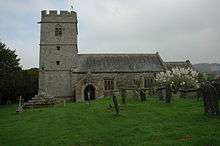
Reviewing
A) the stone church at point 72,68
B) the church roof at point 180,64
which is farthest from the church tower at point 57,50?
the church roof at point 180,64

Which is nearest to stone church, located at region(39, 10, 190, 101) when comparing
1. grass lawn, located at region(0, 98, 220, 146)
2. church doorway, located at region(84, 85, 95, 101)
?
church doorway, located at region(84, 85, 95, 101)

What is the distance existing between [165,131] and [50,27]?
38.1 meters

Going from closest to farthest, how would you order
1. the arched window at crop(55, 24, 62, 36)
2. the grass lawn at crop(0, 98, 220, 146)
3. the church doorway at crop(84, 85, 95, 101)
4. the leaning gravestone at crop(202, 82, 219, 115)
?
the grass lawn at crop(0, 98, 220, 146)
the leaning gravestone at crop(202, 82, 219, 115)
the church doorway at crop(84, 85, 95, 101)
the arched window at crop(55, 24, 62, 36)

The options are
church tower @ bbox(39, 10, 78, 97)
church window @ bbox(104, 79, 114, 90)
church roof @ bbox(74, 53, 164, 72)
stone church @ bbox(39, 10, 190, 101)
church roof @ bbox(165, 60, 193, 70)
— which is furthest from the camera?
church roof @ bbox(165, 60, 193, 70)

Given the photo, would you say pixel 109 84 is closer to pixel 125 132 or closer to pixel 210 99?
pixel 210 99

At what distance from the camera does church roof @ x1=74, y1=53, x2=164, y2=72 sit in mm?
49719

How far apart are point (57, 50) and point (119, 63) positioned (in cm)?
920

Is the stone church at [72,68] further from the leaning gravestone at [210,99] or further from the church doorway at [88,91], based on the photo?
the leaning gravestone at [210,99]

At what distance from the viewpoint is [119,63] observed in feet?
168

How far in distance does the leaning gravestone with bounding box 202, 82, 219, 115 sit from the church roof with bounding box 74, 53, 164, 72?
31.9 metres

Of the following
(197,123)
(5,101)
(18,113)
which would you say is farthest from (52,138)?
(5,101)

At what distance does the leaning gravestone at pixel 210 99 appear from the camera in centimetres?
1728

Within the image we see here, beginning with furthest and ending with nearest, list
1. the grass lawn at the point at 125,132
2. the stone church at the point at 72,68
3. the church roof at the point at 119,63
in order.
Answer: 1. the church roof at the point at 119,63
2. the stone church at the point at 72,68
3. the grass lawn at the point at 125,132

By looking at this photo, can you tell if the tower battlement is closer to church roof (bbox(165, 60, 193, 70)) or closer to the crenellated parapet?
the crenellated parapet
